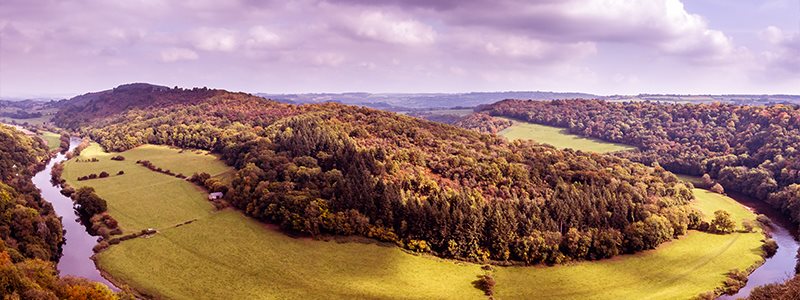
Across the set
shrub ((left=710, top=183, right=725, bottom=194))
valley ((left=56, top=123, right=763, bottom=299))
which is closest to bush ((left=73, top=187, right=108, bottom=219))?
valley ((left=56, top=123, right=763, bottom=299))

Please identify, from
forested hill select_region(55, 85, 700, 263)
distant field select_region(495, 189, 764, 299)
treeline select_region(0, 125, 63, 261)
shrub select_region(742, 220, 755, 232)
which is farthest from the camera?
shrub select_region(742, 220, 755, 232)

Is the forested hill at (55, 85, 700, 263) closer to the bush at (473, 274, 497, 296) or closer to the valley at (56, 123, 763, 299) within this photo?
the valley at (56, 123, 763, 299)

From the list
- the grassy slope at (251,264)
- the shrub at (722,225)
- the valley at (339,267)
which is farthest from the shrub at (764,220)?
the grassy slope at (251,264)

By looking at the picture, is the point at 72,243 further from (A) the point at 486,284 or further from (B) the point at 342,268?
(A) the point at 486,284

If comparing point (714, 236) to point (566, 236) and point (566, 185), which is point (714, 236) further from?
point (566, 236)

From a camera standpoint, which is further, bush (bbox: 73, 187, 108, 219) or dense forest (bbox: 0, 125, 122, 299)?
bush (bbox: 73, 187, 108, 219)
